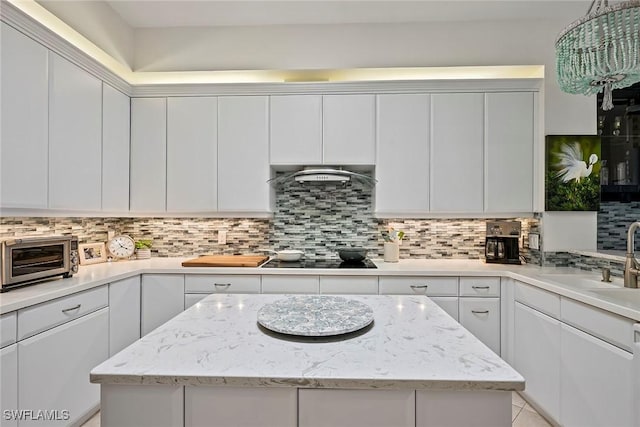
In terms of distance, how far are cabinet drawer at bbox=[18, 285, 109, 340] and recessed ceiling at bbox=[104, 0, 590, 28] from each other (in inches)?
90.9

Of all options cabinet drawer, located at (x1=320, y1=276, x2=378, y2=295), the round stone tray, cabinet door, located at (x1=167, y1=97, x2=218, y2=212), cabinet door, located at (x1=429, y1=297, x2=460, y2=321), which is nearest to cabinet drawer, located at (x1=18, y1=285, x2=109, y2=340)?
cabinet door, located at (x1=167, y1=97, x2=218, y2=212)

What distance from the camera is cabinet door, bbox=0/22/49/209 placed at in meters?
1.80

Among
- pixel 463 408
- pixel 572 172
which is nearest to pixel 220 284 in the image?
pixel 463 408

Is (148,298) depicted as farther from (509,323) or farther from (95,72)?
(509,323)

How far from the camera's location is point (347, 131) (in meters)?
2.87

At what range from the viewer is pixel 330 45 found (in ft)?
10.1

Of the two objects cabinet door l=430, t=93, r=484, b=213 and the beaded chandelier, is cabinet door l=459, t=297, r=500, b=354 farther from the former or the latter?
the beaded chandelier

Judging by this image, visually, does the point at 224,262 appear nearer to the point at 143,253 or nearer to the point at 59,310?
the point at 143,253

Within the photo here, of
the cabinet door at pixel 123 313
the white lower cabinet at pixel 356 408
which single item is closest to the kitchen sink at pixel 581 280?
the white lower cabinet at pixel 356 408

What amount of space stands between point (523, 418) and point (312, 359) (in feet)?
6.76

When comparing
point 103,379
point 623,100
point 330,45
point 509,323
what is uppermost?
point 330,45

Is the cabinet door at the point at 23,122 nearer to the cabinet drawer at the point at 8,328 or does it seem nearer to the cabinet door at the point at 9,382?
the cabinet drawer at the point at 8,328

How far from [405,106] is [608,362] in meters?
2.13

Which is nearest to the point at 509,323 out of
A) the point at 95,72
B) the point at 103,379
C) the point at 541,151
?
the point at 541,151
